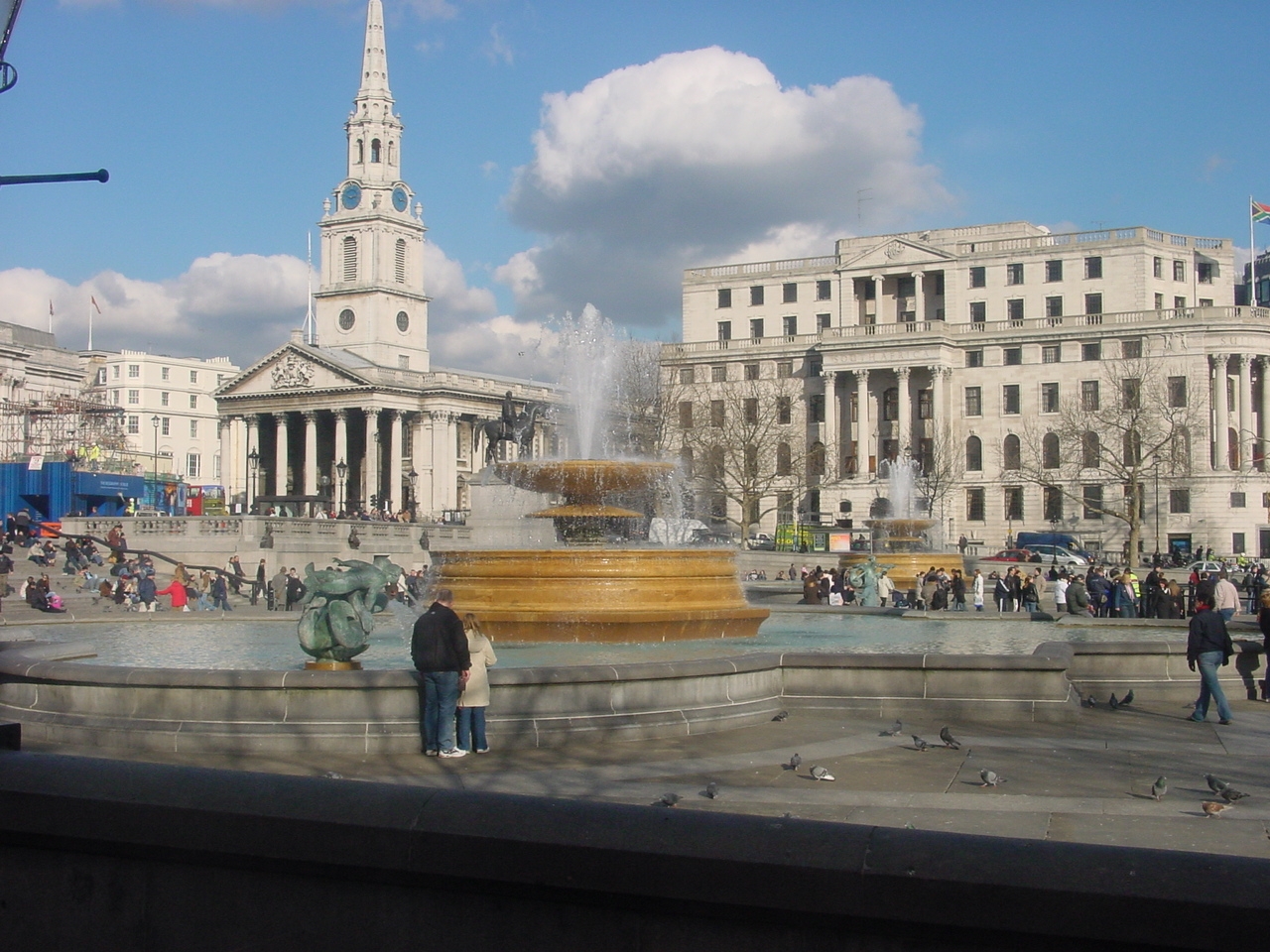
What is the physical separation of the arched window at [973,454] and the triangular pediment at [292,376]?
44.1 meters

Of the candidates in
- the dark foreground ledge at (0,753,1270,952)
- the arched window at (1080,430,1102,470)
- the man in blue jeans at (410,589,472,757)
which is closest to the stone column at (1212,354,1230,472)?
the arched window at (1080,430,1102,470)

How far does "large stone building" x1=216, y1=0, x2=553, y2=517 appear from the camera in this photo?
101250 mm

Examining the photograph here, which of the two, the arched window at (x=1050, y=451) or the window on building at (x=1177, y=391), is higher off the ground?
the window on building at (x=1177, y=391)

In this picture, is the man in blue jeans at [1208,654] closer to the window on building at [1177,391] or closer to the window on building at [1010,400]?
the window on building at [1177,391]

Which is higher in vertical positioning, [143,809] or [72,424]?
[72,424]

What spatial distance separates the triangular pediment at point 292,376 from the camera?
100m

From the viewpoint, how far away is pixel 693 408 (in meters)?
78.2

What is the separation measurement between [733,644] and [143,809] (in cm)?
1132

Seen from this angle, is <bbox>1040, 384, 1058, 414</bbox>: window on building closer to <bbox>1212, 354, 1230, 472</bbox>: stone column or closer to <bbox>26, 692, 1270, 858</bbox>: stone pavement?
<bbox>1212, 354, 1230, 472</bbox>: stone column

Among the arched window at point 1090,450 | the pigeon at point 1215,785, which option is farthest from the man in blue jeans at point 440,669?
the arched window at point 1090,450

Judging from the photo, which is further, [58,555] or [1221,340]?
[1221,340]

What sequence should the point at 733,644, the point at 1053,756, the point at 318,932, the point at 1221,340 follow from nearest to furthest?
the point at 318,932, the point at 1053,756, the point at 733,644, the point at 1221,340

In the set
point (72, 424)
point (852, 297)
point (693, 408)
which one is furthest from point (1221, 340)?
point (72, 424)

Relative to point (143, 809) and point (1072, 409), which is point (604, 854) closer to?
point (143, 809)
